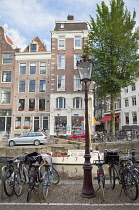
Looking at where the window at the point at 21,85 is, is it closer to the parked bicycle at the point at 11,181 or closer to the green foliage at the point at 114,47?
the green foliage at the point at 114,47

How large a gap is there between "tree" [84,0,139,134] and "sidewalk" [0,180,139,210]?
43.7ft

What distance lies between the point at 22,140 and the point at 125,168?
1467 cm

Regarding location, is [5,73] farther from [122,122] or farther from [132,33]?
[122,122]

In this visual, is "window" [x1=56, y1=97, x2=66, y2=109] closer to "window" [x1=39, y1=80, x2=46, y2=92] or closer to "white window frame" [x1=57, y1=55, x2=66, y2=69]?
"window" [x1=39, y1=80, x2=46, y2=92]

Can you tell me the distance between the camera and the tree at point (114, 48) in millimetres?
18078

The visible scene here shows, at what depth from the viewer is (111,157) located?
20.9 ft

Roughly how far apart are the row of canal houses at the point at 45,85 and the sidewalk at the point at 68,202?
19.4 m

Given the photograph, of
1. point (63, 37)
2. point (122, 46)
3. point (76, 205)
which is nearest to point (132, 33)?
point (122, 46)

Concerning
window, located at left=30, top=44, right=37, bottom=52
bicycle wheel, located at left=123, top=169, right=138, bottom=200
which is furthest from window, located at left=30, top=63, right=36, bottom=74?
bicycle wheel, located at left=123, top=169, right=138, bottom=200

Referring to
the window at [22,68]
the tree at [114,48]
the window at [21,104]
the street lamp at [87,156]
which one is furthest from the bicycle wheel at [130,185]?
the window at [22,68]

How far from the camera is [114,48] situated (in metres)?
18.3

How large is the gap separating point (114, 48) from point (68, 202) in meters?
16.4

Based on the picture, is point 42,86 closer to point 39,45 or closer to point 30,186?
point 39,45

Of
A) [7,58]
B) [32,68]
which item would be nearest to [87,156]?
[32,68]
